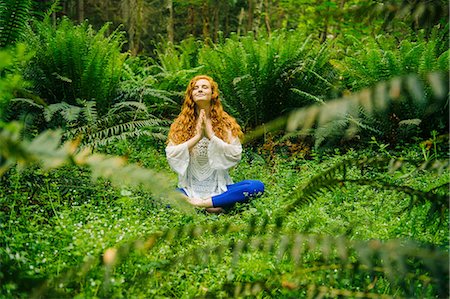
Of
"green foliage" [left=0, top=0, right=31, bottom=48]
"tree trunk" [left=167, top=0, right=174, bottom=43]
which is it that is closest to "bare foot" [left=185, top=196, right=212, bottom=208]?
"green foliage" [left=0, top=0, right=31, bottom=48]

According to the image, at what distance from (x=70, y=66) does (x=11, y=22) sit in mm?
3065

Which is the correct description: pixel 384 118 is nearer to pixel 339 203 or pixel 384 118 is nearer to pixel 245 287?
pixel 339 203

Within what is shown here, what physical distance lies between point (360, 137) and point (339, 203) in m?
2.43

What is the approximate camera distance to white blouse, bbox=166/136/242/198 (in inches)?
184

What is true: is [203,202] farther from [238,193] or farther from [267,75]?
[267,75]

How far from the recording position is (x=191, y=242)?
2.73 m

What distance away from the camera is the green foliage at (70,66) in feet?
18.2

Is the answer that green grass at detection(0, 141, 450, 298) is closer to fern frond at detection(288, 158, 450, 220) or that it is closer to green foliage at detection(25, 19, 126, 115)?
fern frond at detection(288, 158, 450, 220)

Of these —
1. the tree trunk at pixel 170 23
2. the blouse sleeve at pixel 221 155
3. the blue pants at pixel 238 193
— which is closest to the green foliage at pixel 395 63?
the blouse sleeve at pixel 221 155

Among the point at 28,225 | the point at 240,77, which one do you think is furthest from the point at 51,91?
the point at 28,225

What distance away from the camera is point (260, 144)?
20.5 feet

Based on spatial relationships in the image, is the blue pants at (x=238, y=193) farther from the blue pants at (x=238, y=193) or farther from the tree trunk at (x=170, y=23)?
the tree trunk at (x=170, y=23)

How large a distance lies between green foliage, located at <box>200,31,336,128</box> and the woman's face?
117cm

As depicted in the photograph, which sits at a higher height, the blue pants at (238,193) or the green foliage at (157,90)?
the green foliage at (157,90)
